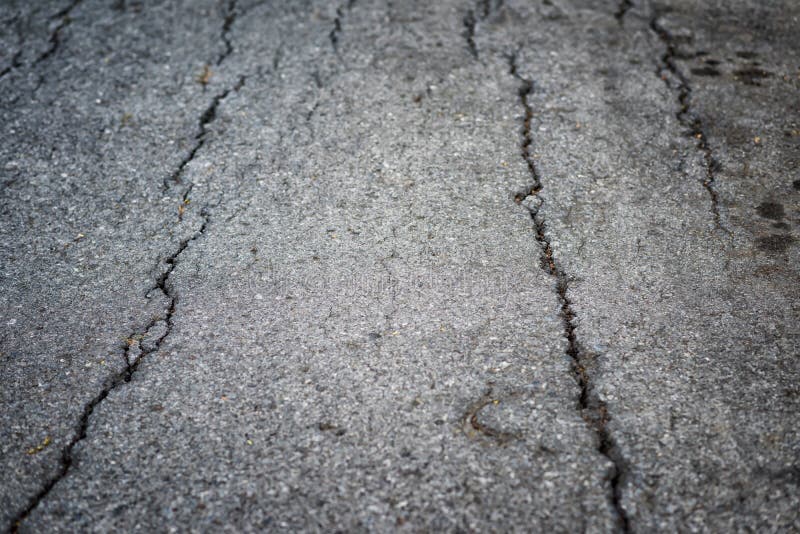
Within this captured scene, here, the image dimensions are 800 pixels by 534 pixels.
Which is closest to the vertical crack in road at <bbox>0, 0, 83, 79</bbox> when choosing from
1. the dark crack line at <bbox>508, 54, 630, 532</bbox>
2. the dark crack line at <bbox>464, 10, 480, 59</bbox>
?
the dark crack line at <bbox>464, 10, 480, 59</bbox>

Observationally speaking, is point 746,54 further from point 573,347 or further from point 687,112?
point 573,347

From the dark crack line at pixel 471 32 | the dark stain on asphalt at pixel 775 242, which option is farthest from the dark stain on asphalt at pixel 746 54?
the dark stain on asphalt at pixel 775 242

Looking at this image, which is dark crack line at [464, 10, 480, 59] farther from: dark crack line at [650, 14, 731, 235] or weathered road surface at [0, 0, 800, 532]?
dark crack line at [650, 14, 731, 235]

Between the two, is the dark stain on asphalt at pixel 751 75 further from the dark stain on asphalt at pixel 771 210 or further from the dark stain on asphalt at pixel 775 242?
the dark stain on asphalt at pixel 775 242

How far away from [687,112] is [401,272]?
2.08m

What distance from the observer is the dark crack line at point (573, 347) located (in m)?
2.20

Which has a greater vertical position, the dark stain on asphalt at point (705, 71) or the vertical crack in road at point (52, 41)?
→ the vertical crack in road at point (52, 41)

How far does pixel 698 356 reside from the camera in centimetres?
259

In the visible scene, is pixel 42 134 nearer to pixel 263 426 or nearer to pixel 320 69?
pixel 320 69

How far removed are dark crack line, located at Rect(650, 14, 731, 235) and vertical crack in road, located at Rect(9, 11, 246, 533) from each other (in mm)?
2397

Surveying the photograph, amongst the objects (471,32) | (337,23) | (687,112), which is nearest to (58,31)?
(337,23)

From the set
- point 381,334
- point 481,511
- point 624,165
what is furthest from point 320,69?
point 481,511

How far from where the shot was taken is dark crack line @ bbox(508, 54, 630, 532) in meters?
2.20

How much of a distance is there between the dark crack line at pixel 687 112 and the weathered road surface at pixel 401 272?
20 mm
